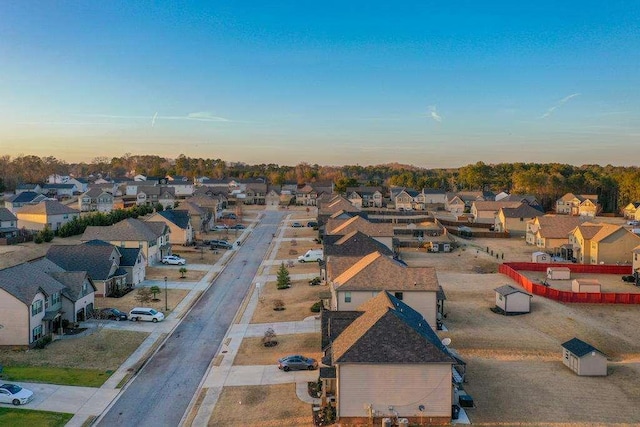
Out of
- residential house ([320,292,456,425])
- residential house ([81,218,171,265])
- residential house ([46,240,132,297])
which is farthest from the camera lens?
residential house ([81,218,171,265])

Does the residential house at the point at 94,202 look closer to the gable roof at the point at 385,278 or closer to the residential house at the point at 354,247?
the residential house at the point at 354,247

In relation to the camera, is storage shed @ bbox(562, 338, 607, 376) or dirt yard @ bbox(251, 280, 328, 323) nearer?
storage shed @ bbox(562, 338, 607, 376)

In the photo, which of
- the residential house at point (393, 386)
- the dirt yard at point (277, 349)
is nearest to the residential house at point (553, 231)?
the dirt yard at point (277, 349)

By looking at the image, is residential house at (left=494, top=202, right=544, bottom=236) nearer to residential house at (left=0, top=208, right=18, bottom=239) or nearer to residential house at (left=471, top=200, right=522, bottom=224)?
residential house at (left=471, top=200, right=522, bottom=224)

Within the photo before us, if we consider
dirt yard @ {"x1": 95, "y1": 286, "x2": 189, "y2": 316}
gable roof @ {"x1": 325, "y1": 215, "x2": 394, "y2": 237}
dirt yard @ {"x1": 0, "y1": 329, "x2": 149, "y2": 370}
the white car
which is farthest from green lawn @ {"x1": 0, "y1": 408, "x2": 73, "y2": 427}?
gable roof @ {"x1": 325, "y1": 215, "x2": 394, "y2": 237}

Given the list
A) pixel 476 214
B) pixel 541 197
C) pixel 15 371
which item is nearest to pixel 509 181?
pixel 541 197

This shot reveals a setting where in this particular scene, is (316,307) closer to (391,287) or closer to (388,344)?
(391,287)
